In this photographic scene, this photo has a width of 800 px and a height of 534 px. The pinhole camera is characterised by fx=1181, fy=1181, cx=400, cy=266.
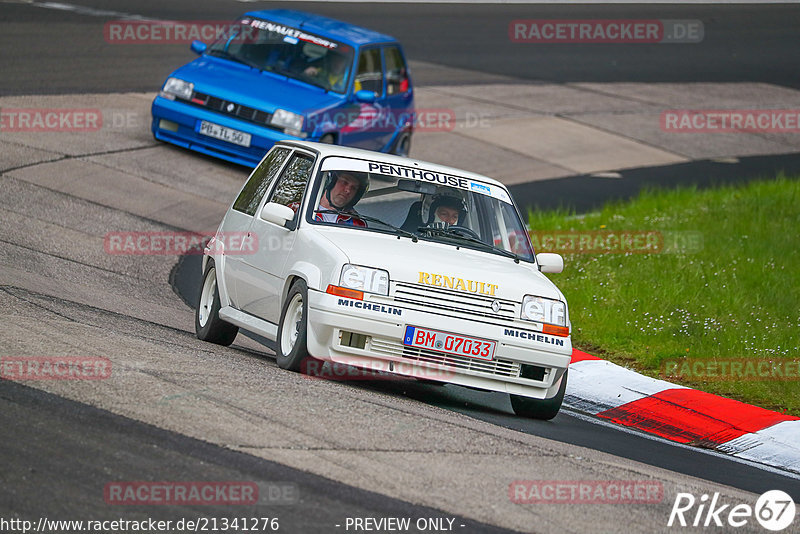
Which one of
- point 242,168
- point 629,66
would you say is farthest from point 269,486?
point 629,66

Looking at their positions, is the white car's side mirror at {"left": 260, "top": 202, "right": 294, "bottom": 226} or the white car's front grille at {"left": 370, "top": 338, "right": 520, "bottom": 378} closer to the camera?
the white car's front grille at {"left": 370, "top": 338, "right": 520, "bottom": 378}

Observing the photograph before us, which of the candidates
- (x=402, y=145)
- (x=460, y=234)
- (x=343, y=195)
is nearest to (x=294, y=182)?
(x=343, y=195)

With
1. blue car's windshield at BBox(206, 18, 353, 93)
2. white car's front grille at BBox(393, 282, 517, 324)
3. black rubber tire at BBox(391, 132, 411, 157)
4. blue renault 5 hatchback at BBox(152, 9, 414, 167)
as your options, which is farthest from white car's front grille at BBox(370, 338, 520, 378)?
black rubber tire at BBox(391, 132, 411, 157)

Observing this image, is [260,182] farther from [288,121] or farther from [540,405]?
[288,121]

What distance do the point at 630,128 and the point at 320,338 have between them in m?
16.9

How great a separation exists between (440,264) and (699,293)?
194 inches

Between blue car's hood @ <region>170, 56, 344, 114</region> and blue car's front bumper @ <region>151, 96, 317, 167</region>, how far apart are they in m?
0.28

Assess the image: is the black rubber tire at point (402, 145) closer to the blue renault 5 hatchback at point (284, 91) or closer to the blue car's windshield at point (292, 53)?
the blue renault 5 hatchback at point (284, 91)

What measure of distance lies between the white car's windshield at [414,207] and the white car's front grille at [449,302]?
2.63 feet

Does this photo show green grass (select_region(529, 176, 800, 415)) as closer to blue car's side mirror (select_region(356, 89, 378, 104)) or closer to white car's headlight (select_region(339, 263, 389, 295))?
blue car's side mirror (select_region(356, 89, 378, 104))

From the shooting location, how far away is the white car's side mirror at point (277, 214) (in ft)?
26.7

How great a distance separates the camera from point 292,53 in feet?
53.8

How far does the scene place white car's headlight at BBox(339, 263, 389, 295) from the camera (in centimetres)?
738

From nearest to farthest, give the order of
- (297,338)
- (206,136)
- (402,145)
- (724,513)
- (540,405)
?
(724,513) < (297,338) < (540,405) < (206,136) < (402,145)
